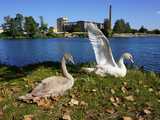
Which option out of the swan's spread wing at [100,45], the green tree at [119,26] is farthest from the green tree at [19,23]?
the swan's spread wing at [100,45]

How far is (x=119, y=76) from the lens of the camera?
12.3 m

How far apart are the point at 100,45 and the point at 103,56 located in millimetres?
415

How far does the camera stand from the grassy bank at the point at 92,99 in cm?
889

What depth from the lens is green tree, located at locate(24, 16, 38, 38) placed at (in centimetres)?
16962

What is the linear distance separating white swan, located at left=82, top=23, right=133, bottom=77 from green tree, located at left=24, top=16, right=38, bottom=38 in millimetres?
157582

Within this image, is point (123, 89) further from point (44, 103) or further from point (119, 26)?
point (119, 26)

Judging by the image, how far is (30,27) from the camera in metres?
168

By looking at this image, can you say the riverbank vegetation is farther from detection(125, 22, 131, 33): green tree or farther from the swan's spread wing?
the swan's spread wing

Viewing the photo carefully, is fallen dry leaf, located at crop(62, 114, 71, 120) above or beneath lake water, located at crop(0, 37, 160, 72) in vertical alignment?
above

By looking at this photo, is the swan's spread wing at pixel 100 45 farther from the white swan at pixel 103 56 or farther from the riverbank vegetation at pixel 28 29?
the riverbank vegetation at pixel 28 29

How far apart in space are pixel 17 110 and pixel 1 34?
176522mm

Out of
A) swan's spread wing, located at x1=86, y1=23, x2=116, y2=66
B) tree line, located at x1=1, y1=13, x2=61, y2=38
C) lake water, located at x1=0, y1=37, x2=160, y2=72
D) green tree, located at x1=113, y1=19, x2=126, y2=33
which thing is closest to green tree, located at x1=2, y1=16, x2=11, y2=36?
tree line, located at x1=1, y1=13, x2=61, y2=38

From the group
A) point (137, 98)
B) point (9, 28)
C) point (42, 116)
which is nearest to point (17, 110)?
point (42, 116)

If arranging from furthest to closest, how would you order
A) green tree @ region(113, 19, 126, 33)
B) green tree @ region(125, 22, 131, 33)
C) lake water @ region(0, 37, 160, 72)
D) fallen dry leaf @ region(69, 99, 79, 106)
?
green tree @ region(125, 22, 131, 33) < green tree @ region(113, 19, 126, 33) < lake water @ region(0, 37, 160, 72) < fallen dry leaf @ region(69, 99, 79, 106)
